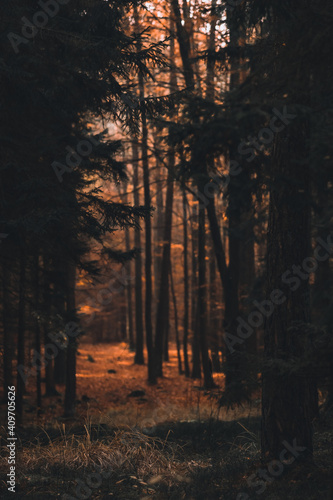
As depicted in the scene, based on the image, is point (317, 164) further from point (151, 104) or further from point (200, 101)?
point (151, 104)

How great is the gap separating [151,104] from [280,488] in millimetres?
7719

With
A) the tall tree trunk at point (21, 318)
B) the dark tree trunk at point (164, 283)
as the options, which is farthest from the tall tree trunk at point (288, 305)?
the dark tree trunk at point (164, 283)

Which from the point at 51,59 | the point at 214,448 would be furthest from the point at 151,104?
the point at 214,448

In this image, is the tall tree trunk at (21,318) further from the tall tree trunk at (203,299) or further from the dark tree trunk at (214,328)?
the dark tree trunk at (214,328)

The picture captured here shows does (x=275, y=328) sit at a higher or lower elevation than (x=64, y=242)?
lower

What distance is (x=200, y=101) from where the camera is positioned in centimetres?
474
